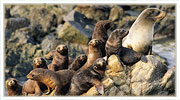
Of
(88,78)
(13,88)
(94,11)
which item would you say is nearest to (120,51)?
(88,78)

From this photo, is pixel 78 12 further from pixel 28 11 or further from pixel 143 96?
pixel 143 96

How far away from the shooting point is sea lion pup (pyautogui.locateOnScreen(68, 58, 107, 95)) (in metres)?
6.72

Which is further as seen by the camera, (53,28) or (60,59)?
(53,28)

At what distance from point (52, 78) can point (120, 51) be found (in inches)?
76.9

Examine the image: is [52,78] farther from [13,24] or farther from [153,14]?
[13,24]

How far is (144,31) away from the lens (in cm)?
789

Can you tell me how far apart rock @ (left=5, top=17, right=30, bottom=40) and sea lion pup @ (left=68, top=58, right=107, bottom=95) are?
51.2ft

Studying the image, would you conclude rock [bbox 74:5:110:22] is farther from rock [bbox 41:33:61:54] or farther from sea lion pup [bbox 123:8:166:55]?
sea lion pup [bbox 123:8:166:55]

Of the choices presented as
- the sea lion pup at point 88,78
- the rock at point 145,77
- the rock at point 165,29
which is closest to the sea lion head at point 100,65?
the sea lion pup at point 88,78

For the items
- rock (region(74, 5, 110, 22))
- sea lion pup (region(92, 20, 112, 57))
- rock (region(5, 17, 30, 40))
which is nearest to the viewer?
sea lion pup (region(92, 20, 112, 57))

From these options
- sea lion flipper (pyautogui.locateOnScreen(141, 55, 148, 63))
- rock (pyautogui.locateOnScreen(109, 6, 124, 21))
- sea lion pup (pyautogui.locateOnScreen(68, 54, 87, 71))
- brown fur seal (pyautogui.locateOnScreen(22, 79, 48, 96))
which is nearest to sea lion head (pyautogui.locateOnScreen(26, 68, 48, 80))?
brown fur seal (pyautogui.locateOnScreen(22, 79, 48, 96))

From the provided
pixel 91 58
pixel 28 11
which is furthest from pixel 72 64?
pixel 28 11

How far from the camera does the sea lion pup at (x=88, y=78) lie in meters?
6.72

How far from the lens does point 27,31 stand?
861 inches
